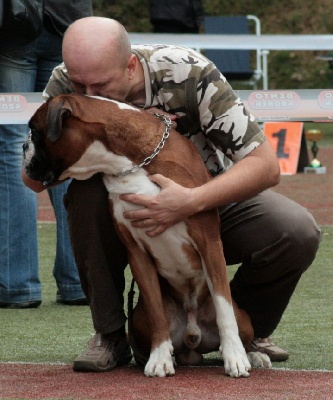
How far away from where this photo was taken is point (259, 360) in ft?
15.0

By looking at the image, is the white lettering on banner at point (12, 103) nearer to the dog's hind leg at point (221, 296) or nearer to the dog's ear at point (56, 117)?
the dog's ear at point (56, 117)

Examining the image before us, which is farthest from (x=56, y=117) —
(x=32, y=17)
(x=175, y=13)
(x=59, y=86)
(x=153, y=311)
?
(x=175, y=13)

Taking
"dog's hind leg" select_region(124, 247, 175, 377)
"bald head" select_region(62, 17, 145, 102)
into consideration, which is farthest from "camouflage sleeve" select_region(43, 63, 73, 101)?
"dog's hind leg" select_region(124, 247, 175, 377)

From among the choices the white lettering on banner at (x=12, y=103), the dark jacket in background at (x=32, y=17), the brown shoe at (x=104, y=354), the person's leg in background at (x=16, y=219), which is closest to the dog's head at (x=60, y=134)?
the brown shoe at (x=104, y=354)

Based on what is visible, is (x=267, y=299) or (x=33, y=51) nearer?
(x=267, y=299)

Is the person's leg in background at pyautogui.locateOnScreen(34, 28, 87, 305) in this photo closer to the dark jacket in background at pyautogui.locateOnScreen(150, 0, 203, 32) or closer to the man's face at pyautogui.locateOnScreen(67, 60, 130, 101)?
the man's face at pyautogui.locateOnScreen(67, 60, 130, 101)

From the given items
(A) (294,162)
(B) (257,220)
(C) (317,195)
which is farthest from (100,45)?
(A) (294,162)

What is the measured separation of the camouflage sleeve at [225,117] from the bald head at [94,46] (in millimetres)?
326

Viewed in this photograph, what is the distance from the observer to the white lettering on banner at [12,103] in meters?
6.53

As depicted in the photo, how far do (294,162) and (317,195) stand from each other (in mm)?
1929

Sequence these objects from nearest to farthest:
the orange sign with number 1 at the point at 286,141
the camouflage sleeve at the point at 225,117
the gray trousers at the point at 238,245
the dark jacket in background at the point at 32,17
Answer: the camouflage sleeve at the point at 225,117
the gray trousers at the point at 238,245
the dark jacket in background at the point at 32,17
the orange sign with number 1 at the point at 286,141

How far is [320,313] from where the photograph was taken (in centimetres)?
579

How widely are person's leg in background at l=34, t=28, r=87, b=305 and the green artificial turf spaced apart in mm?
92

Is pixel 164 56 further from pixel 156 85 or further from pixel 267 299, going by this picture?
pixel 267 299
